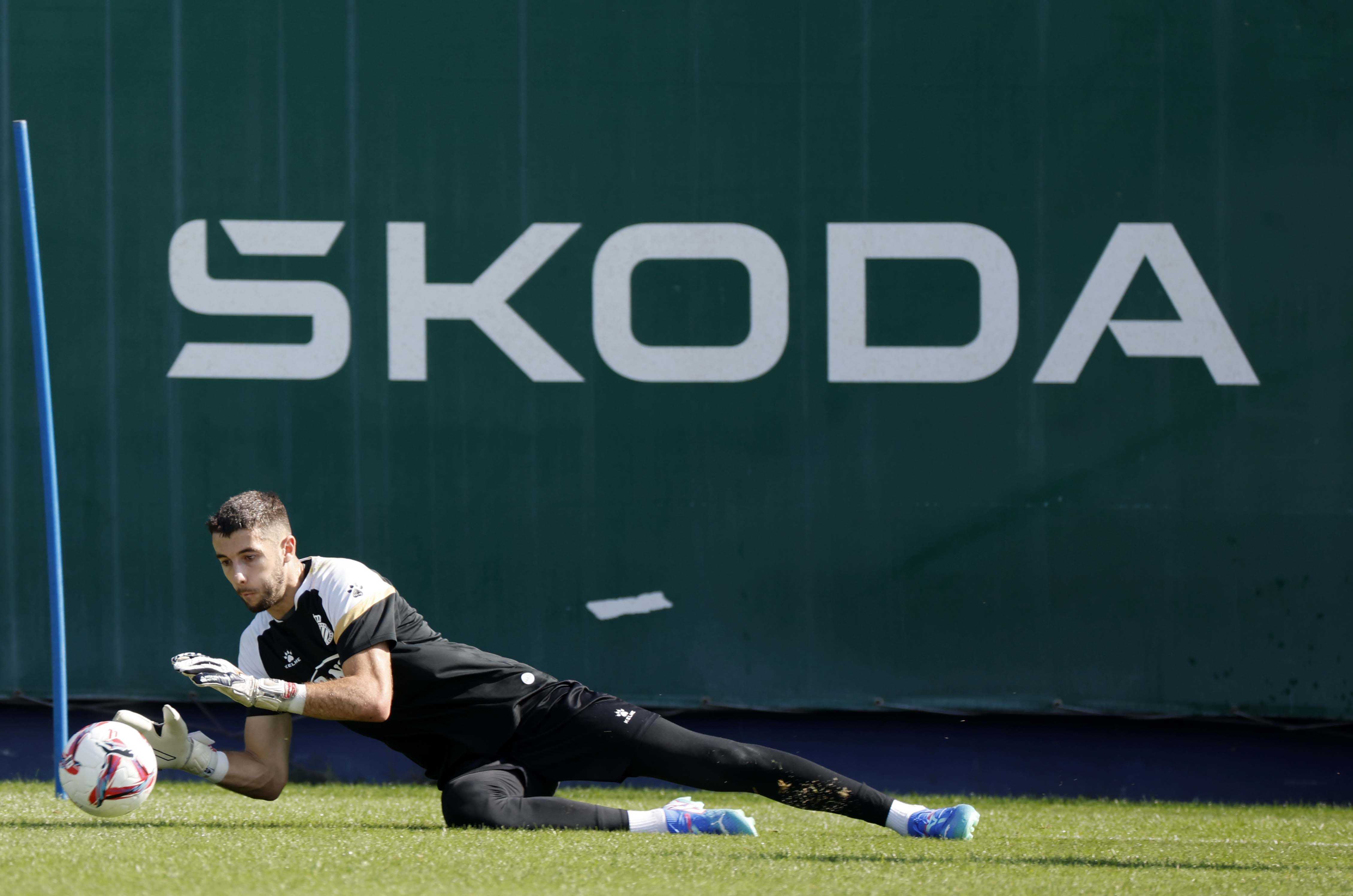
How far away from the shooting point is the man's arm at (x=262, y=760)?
397cm

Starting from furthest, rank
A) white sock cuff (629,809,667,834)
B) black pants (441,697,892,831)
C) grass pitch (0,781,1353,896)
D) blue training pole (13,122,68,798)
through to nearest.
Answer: blue training pole (13,122,68,798) → white sock cuff (629,809,667,834) → black pants (441,697,892,831) → grass pitch (0,781,1353,896)

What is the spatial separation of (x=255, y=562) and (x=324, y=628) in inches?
11.7

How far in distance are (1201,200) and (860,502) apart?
2.08 meters

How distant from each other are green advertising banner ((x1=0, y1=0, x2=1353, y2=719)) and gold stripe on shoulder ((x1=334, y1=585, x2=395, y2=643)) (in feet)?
6.64

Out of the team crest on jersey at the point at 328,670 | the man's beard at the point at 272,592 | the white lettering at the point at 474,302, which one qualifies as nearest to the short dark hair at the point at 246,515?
the man's beard at the point at 272,592

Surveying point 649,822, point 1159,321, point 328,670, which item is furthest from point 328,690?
point 1159,321

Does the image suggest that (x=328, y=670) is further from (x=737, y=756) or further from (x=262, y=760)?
(x=737, y=756)

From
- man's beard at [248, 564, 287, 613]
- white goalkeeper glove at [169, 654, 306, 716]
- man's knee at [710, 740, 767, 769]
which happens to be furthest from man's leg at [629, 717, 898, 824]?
man's beard at [248, 564, 287, 613]

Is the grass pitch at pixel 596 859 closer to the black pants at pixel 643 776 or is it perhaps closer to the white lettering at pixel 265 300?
the black pants at pixel 643 776

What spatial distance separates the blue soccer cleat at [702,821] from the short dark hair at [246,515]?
4.84ft

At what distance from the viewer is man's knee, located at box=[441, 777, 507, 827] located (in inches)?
150

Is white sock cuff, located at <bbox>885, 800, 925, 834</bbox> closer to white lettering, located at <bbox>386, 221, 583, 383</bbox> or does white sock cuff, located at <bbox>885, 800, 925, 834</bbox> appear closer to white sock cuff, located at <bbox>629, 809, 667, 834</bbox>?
white sock cuff, located at <bbox>629, 809, 667, 834</bbox>

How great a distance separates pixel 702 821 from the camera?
400cm

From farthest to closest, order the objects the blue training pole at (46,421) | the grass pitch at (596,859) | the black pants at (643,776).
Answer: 1. the blue training pole at (46,421)
2. the black pants at (643,776)
3. the grass pitch at (596,859)
